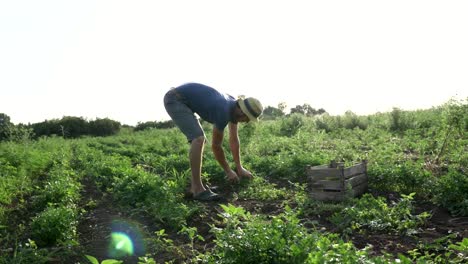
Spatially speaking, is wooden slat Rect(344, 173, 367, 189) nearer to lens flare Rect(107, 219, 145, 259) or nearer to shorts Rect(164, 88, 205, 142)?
shorts Rect(164, 88, 205, 142)

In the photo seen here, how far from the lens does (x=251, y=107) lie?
5508 mm

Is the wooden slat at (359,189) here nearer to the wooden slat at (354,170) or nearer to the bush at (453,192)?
the wooden slat at (354,170)

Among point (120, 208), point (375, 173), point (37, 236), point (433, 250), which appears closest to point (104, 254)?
point (37, 236)

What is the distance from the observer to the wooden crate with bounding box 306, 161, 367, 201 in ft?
16.5

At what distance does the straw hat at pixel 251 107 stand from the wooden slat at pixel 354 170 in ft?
4.13

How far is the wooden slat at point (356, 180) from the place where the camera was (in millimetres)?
5069

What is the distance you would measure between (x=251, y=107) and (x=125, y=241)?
2.23m

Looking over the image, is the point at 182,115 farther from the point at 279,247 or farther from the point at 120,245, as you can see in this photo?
the point at 279,247

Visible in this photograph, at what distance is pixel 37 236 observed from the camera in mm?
4254

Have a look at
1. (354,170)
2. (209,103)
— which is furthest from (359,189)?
(209,103)

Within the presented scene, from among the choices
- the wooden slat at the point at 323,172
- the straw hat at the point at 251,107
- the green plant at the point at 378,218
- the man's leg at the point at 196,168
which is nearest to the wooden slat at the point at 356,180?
the wooden slat at the point at 323,172

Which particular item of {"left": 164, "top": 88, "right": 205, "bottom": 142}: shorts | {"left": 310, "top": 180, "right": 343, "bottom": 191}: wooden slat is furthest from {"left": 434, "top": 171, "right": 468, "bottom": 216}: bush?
{"left": 164, "top": 88, "right": 205, "bottom": 142}: shorts

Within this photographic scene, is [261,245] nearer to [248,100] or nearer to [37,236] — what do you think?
[37,236]

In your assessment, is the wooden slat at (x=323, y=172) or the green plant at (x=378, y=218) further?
the wooden slat at (x=323, y=172)
